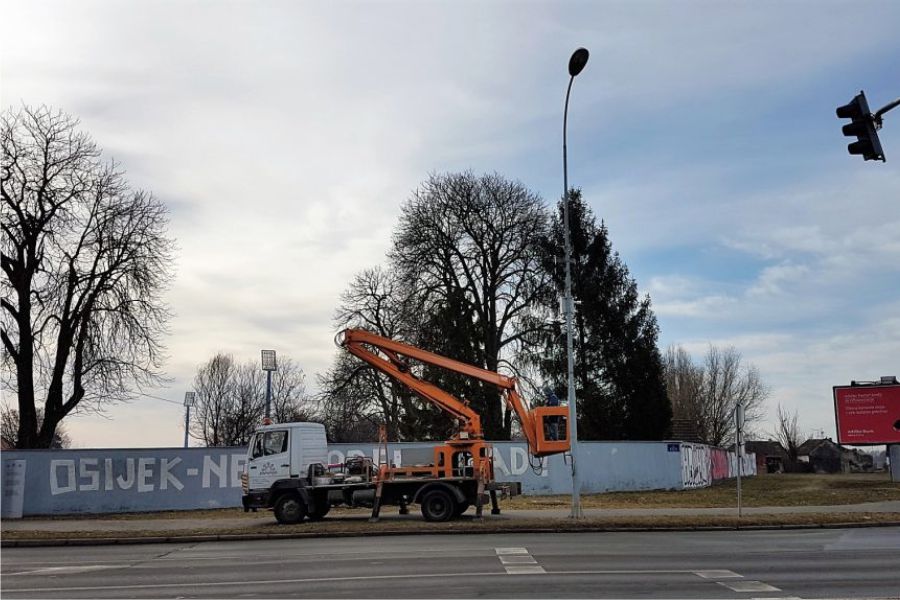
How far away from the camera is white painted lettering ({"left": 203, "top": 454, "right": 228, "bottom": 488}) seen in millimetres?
30953

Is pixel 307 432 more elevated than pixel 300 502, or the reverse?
pixel 307 432

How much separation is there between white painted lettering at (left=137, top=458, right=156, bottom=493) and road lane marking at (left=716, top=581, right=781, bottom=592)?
23.6 metres

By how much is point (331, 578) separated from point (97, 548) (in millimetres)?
9194

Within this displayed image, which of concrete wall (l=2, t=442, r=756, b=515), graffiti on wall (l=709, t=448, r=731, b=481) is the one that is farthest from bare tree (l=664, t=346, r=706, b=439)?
concrete wall (l=2, t=442, r=756, b=515)

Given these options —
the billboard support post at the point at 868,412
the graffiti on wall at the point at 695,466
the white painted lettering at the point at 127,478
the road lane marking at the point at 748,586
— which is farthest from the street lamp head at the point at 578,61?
the billboard support post at the point at 868,412

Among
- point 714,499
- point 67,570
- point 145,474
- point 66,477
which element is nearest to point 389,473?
point 67,570

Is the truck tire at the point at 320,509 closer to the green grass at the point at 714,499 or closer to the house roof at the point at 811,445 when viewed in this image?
the green grass at the point at 714,499

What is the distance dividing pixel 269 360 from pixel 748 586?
131 feet

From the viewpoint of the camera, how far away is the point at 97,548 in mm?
19266

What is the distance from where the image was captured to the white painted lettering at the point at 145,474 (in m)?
30.2

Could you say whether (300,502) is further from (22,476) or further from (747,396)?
(747,396)

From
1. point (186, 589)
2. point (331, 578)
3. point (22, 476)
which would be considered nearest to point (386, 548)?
point (331, 578)

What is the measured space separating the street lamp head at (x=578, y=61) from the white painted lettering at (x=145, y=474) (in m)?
19.7

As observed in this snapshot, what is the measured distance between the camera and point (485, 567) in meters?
13.4
